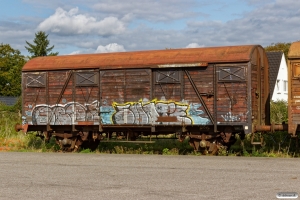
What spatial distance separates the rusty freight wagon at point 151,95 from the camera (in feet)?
59.5

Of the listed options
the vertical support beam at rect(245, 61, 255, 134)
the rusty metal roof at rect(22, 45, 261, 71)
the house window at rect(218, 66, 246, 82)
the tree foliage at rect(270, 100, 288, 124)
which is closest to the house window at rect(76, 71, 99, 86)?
the rusty metal roof at rect(22, 45, 261, 71)

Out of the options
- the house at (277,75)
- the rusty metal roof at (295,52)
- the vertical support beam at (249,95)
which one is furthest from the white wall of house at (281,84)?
the rusty metal roof at (295,52)

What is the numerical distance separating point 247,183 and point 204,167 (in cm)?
321

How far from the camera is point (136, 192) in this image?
10.2 metres

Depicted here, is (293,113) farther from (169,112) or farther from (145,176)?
(145,176)

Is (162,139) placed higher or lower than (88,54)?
lower

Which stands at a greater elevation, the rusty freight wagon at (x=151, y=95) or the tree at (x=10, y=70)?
the tree at (x=10, y=70)

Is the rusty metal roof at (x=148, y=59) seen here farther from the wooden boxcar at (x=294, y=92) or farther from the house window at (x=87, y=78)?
the wooden boxcar at (x=294, y=92)

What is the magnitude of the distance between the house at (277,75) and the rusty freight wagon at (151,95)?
28872mm

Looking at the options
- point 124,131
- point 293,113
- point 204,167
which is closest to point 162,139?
point 124,131

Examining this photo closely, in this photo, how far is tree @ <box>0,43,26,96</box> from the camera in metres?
75.8

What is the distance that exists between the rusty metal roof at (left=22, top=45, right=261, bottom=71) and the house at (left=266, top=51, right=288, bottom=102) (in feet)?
94.4

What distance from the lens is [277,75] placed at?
Result: 50031 mm

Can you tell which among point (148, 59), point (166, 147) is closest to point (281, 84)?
point (166, 147)
